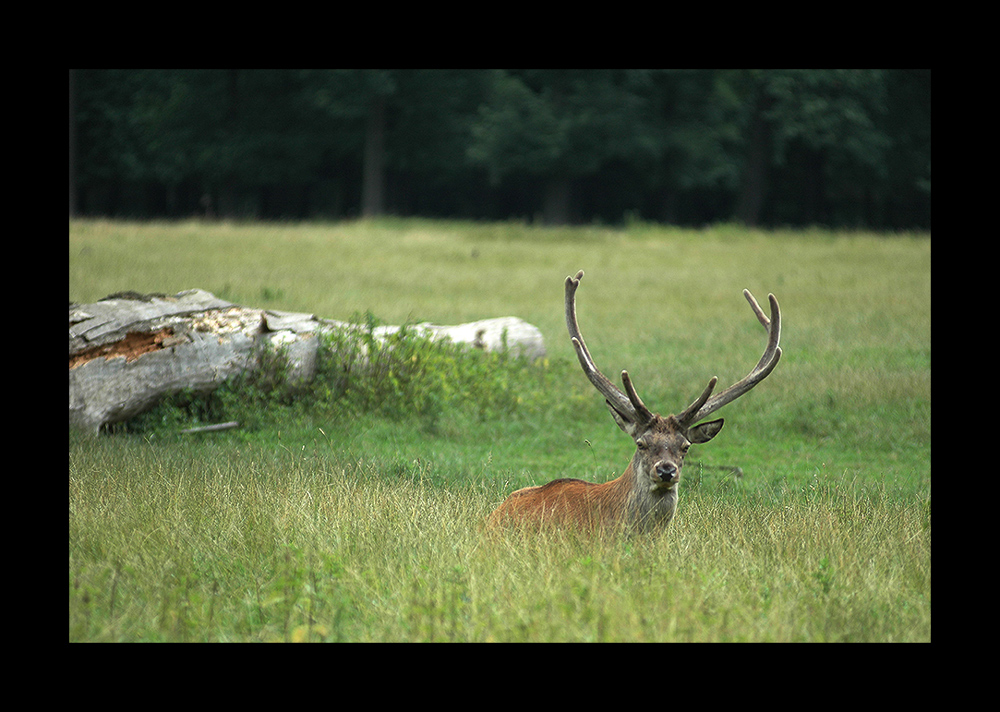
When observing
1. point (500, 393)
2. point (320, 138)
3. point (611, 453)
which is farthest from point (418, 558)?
point (320, 138)

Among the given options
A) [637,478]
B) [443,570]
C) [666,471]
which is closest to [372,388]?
[637,478]

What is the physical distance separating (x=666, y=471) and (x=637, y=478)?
0.36 metres

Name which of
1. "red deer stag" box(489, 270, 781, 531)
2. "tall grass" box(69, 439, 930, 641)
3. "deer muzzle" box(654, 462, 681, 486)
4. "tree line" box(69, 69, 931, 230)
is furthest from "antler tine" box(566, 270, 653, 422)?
"tree line" box(69, 69, 931, 230)

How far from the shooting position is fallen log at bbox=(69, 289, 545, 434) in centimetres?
766

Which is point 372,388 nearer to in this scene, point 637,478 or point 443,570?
point 637,478

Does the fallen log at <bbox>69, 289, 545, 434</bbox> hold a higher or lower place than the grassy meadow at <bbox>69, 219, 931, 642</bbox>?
higher

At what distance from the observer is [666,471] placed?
4496 mm

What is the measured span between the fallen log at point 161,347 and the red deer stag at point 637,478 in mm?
4197

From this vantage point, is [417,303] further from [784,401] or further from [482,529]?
[482,529]

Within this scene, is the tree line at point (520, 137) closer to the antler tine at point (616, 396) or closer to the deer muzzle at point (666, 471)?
the antler tine at point (616, 396)

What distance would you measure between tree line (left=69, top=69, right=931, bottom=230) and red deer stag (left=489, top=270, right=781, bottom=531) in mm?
33817

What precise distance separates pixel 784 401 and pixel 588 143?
3038cm

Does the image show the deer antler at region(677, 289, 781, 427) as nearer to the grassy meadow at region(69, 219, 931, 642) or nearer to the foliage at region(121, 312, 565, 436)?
the grassy meadow at region(69, 219, 931, 642)

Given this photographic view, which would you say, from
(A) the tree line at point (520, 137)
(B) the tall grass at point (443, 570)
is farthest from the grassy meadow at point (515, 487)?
(A) the tree line at point (520, 137)
